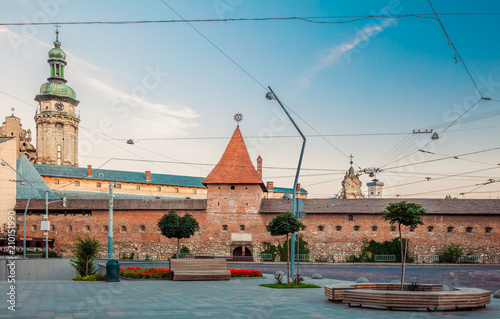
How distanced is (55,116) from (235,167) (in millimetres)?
48807

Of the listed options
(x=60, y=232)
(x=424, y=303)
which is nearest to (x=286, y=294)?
(x=424, y=303)

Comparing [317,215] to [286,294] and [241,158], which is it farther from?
[286,294]

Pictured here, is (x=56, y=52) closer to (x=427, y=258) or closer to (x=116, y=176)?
(x=116, y=176)

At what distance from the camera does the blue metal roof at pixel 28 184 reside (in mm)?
47219

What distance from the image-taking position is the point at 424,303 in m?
9.26

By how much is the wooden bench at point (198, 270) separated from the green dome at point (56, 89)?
6838 cm

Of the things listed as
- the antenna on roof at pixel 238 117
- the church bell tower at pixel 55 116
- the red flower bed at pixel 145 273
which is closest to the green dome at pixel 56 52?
the church bell tower at pixel 55 116

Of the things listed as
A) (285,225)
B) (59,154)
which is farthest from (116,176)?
(285,225)

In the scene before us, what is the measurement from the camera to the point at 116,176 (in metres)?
68.9

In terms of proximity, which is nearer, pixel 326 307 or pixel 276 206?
pixel 326 307

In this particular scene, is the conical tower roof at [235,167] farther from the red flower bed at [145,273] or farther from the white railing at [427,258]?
the red flower bed at [145,273]

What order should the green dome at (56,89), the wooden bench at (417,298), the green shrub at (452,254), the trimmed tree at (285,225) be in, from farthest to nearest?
the green dome at (56,89), the green shrub at (452,254), the trimmed tree at (285,225), the wooden bench at (417,298)

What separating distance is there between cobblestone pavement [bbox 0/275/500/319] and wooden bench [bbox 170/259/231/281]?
260 centimetres

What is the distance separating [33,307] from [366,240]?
31794 mm
